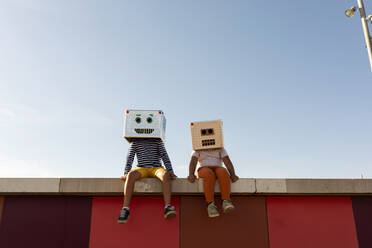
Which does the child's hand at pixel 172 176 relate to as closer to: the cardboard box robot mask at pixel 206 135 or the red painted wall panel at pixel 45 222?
the cardboard box robot mask at pixel 206 135

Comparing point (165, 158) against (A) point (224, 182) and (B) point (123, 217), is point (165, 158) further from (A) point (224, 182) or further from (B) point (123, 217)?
(B) point (123, 217)

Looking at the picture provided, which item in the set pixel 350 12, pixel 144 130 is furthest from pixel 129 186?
pixel 350 12

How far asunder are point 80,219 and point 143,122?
1587 mm

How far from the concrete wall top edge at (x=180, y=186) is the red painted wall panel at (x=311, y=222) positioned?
0.22 m

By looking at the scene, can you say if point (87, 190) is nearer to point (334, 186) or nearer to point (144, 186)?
point (144, 186)

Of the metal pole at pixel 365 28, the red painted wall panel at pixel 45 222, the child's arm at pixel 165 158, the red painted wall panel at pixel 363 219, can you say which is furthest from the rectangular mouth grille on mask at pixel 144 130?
the metal pole at pixel 365 28

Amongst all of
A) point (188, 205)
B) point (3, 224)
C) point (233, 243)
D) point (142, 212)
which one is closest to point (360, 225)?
point (233, 243)

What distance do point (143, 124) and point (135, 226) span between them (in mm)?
1428

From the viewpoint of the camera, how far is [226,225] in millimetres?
3988

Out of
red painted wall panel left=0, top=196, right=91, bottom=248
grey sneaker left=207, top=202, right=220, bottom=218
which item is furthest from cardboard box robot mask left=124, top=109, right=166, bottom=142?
grey sneaker left=207, top=202, right=220, bottom=218

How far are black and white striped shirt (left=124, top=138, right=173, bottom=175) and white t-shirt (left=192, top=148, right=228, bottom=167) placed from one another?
0.44 metres

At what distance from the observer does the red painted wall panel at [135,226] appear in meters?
3.93

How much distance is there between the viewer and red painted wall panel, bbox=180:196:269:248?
392 centimetres

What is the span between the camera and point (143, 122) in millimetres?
4422
